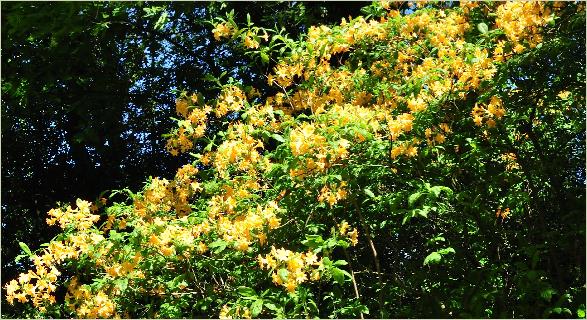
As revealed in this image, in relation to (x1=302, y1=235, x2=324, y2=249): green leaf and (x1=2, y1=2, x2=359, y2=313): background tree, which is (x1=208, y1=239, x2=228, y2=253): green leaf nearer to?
(x1=302, y1=235, x2=324, y2=249): green leaf

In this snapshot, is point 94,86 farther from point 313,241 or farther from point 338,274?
point 338,274

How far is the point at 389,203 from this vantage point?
3133 mm

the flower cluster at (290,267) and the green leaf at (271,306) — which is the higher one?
the flower cluster at (290,267)

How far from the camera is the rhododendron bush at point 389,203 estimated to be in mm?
3061

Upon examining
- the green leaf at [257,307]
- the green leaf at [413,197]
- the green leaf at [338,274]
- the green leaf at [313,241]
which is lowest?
the green leaf at [257,307]

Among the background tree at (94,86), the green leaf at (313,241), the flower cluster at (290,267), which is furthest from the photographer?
the background tree at (94,86)

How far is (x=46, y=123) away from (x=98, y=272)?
4.91m

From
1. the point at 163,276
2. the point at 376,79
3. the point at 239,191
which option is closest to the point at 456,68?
the point at 376,79

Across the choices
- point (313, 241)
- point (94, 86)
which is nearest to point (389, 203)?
point (313, 241)

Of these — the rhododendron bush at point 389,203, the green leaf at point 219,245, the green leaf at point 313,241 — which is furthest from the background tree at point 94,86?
the green leaf at point 313,241

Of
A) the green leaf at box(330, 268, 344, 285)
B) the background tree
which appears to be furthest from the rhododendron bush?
the background tree

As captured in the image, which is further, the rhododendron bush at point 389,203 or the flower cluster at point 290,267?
the rhododendron bush at point 389,203

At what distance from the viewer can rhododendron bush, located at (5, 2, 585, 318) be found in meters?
3.06

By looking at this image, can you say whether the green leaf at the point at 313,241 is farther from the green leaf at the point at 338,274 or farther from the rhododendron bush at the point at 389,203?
the green leaf at the point at 338,274
